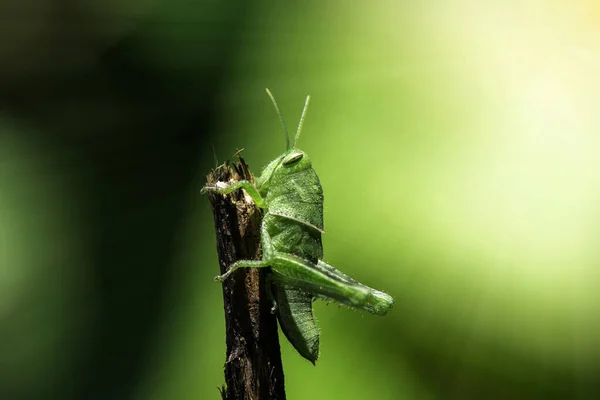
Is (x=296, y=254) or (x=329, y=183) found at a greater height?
(x=329, y=183)

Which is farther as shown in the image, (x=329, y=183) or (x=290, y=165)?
(x=329, y=183)

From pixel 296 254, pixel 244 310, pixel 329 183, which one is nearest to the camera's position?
pixel 244 310

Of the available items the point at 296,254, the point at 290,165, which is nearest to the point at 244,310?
the point at 296,254

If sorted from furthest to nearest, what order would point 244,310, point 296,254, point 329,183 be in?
point 329,183
point 296,254
point 244,310

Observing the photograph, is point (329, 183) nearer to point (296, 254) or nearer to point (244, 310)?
point (296, 254)

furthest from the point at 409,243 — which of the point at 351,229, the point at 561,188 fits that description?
the point at 561,188

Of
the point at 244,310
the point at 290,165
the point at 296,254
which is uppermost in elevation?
the point at 290,165

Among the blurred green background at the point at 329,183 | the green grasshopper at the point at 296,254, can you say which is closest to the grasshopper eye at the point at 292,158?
the green grasshopper at the point at 296,254

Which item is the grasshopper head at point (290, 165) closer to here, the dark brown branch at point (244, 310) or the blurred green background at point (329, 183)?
the dark brown branch at point (244, 310)
